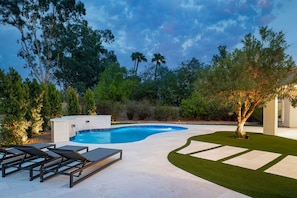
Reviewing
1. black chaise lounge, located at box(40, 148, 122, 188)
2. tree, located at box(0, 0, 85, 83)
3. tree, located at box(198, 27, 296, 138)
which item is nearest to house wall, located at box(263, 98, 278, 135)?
tree, located at box(198, 27, 296, 138)

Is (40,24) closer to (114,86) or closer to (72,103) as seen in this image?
(114,86)

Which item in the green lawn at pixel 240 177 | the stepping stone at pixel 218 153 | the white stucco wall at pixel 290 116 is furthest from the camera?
the white stucco wall at pixel 290 116

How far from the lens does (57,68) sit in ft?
94.0

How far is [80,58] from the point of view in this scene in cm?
3045

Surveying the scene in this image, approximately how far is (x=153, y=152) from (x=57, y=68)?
25808 millimetres

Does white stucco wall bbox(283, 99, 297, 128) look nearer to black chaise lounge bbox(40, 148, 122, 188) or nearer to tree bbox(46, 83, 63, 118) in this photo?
black chaise lounge bbox(40, 148, 122, 188)

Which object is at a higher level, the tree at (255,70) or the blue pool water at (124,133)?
the tree at (255,70)

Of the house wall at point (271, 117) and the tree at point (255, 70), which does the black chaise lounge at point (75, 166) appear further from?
the house wall at point (271, 117)

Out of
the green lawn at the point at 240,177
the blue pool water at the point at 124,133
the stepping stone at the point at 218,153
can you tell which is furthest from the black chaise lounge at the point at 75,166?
the blue pool water at the point at 124,133

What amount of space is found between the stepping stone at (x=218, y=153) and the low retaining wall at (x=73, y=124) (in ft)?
18.5

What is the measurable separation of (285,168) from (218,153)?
6.63 ft

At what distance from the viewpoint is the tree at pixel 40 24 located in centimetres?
2241

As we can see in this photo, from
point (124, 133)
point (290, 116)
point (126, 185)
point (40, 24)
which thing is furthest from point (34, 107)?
point (40, 24)

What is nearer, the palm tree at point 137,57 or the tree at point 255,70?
the tree at point 255,70
